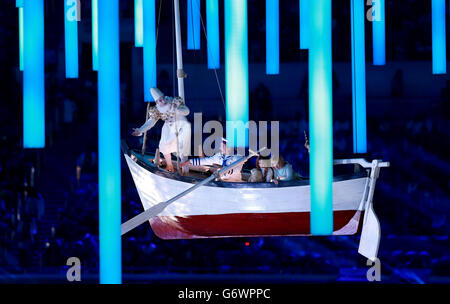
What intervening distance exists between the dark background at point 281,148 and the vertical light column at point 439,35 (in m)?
2.29

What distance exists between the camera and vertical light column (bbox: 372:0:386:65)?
8891mm

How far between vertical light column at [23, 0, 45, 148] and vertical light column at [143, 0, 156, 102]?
6.94ft

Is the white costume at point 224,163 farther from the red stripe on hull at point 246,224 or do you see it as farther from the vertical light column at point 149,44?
the vertical light column at point 149,44

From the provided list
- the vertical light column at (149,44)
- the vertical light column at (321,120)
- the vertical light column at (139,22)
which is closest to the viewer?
the vertical light column at (321,120)

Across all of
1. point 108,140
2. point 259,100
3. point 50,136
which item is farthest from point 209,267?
point 108,140

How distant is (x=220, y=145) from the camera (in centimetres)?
872

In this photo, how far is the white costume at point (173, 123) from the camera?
845 cm

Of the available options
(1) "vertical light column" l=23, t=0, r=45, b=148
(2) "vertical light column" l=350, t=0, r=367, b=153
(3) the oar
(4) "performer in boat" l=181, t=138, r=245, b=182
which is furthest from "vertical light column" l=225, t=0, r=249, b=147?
(2) "vertical light column" l=350, t=0, r=367, b=153

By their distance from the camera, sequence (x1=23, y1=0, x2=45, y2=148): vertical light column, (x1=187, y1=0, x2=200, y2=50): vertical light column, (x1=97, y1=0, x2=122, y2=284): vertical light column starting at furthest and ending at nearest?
(x1=187, y1=0, x2=200, y2=50): vertical light column → (x1=23, y1=0, x2=45, y2=148): vertical light column → (x1=97, y1=0, x2=122, y2=284): vertical light column

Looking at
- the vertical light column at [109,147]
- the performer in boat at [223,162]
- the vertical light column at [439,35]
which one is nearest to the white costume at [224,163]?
the performer in boat at [223,162]

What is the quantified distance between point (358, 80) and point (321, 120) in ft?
8.05

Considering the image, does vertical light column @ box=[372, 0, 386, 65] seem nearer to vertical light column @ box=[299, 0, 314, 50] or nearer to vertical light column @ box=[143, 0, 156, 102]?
vertical light column @ box=[299, 0, 314, 50]

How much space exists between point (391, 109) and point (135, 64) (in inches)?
131

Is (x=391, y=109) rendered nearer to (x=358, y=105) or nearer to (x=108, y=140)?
(x=358, y=105)
